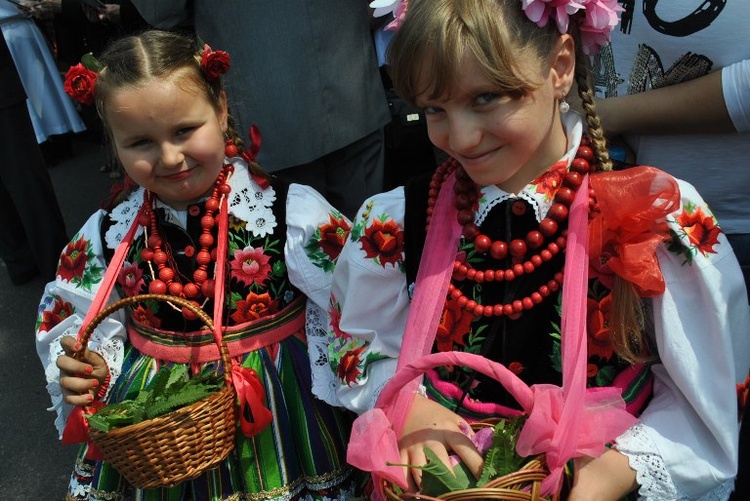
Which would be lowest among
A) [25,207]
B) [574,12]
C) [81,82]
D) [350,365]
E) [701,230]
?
[25,207]

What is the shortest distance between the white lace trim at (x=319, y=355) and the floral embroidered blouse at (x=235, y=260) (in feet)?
0.26

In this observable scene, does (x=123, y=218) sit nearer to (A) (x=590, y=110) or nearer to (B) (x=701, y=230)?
(A) (x=590, y=110)

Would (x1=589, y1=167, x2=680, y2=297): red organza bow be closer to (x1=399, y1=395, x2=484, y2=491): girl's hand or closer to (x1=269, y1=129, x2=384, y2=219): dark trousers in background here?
(x1=399, y1=395, x2=484, y2=491): girl's hand

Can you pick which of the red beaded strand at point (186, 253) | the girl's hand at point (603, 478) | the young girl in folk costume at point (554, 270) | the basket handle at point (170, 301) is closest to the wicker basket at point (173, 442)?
the basket handle at point (170, 301)

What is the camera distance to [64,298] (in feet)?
6.59

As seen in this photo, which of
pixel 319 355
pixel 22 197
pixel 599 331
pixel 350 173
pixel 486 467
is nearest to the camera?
pixel 486 467

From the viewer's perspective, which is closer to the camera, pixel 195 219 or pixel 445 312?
pixel 445 312

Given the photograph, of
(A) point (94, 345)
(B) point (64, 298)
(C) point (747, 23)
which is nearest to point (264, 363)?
(A) point (94, 345)

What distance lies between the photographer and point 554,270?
1.45 m

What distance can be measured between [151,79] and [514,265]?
39.7 inches

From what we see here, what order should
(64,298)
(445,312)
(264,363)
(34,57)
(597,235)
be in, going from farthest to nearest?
(34,57) → (64,298) → (264,363) → (445,312) → (597,235)

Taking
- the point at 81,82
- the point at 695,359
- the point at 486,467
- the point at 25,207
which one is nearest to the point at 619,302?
the point at 695,359

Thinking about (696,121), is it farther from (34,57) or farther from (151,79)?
(34,57)

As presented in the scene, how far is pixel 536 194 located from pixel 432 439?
545 millimetres
